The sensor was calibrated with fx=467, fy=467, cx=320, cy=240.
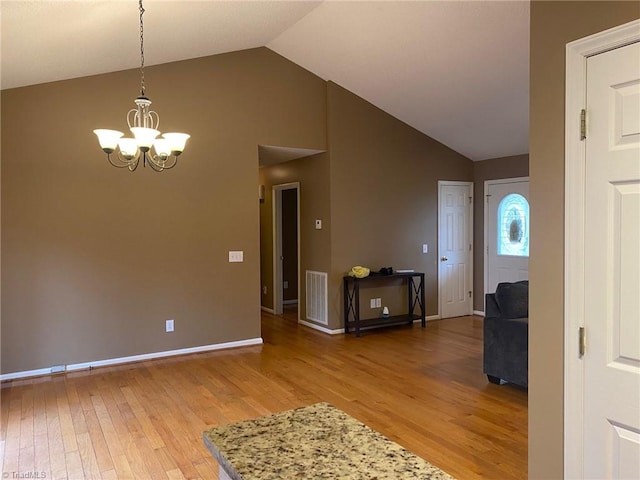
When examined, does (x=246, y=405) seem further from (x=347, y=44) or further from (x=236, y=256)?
(x=347, y=44)

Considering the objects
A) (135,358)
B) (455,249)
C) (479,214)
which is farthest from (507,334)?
(135,358)

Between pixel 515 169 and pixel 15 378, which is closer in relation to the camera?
pixel 15 378

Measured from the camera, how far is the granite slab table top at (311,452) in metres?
1.04

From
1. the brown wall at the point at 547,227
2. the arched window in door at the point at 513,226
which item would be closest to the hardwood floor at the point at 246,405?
the brown wall at the point at 547,227

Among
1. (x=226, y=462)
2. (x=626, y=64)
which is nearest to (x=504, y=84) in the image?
(x=626, y=64)

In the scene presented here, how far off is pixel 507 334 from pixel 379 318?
2.47 m

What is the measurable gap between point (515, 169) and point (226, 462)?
6501 mm

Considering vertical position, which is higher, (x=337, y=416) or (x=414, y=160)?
(x=414, y=160)

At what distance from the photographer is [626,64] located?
158cm

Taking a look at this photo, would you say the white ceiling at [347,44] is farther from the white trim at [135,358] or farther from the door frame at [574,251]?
the white trim at [135,358]

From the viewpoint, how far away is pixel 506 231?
6824mm

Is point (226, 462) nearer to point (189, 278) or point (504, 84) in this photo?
point (189, 278)

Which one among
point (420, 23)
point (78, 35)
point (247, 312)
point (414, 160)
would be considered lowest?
point (247, 312)

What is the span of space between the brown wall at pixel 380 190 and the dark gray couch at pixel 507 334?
233 centimetres
